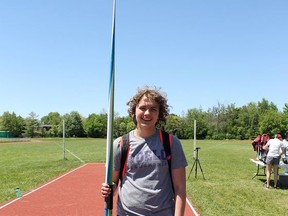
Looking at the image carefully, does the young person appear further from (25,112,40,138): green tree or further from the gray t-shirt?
(25,112,40,138): green tree

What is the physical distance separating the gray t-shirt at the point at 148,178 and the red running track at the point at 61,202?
5.67 metres

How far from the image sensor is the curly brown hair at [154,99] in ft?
8.68

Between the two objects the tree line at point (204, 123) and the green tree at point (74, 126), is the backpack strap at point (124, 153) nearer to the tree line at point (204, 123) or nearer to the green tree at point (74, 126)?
the tree line at point (204, 123)

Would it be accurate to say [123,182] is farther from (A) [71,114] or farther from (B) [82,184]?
(A) [71,114]

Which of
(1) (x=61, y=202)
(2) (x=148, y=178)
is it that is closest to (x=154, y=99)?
(2) (x=148, y=178)

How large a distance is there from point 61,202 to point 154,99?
7552 mm

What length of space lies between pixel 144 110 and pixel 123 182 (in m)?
0.56

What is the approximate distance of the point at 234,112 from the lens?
103438 mm

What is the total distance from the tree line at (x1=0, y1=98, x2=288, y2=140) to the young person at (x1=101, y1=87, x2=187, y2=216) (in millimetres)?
81439

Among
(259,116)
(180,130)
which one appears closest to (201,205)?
(180,130)

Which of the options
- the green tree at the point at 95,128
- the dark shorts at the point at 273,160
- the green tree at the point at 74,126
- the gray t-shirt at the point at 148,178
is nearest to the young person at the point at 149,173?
the gray t-shirt at the point at 148,178

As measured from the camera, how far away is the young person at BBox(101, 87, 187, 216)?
250 centimetres

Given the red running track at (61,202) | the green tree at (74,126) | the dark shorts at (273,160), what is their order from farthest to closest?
the green tree at (74,126)
the dark shorts at (273,160)
the red running track at (61,202)

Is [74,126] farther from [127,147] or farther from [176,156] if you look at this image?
[176,156]
